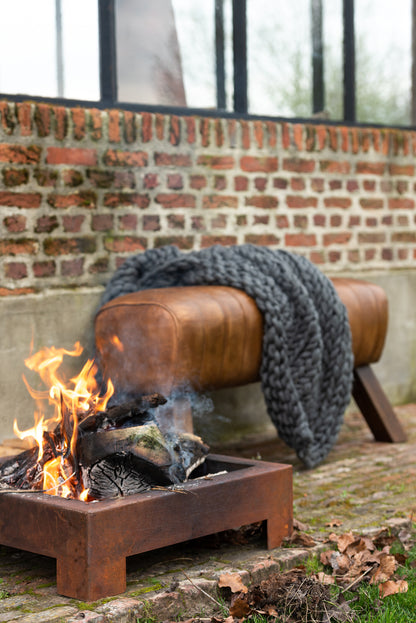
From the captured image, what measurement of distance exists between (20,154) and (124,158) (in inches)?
24.0

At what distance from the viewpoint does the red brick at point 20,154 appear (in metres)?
4.05

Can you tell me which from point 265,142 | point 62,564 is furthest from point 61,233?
point 62,564

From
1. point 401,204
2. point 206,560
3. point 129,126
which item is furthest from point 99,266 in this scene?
point 401,204

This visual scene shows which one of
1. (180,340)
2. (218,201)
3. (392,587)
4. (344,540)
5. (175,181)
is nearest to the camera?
(392,587)

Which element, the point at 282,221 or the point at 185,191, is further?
the point at 282,221

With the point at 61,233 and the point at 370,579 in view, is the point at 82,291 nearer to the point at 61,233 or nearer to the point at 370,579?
the point at 61,233

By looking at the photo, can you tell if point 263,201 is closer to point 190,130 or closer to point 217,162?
point 217,162

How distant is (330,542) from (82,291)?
6.21 ft

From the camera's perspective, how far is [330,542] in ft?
10.0

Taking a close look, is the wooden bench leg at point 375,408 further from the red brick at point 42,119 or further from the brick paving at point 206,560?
the red brick at point 42,119

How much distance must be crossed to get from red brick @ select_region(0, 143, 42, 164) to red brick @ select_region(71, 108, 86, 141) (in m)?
0.23

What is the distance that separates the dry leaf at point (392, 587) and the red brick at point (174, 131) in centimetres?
274

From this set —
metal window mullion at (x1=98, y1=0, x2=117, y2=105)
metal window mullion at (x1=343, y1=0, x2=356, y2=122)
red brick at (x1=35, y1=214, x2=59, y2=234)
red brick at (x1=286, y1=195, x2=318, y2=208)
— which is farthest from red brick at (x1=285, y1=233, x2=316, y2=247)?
red brick at (x1=35, y1=214, x2=59, y2=234)

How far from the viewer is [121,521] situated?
2.48 metres
